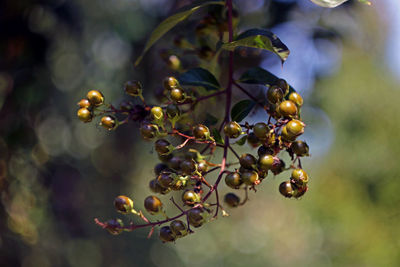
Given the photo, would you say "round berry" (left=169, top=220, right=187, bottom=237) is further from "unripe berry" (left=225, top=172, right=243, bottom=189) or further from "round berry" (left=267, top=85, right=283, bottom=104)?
"round berry" (left=267, top=85, right=283, bottom=104)

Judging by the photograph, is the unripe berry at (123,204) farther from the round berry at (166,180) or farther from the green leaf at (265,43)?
the green leaf at (265,43)

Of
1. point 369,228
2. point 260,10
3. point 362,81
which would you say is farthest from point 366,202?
point 260,10

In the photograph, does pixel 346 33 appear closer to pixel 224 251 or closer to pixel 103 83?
pixel 103 83

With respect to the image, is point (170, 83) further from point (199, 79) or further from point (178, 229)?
point (178, 229)

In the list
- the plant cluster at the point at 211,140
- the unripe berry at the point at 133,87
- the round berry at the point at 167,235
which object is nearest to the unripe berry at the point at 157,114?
the plant cluster at the point at 211,140

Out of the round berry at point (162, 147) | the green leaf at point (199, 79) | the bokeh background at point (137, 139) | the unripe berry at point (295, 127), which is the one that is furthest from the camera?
the bokeh background at point (137, 139)

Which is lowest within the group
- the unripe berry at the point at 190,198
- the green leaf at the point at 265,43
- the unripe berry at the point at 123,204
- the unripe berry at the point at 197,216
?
the unripe berry at the point at 123,204

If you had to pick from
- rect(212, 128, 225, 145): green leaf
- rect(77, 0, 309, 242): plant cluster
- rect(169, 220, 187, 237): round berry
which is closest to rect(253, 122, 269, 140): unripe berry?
rect(77, 0, 309, 242): plant cluster
